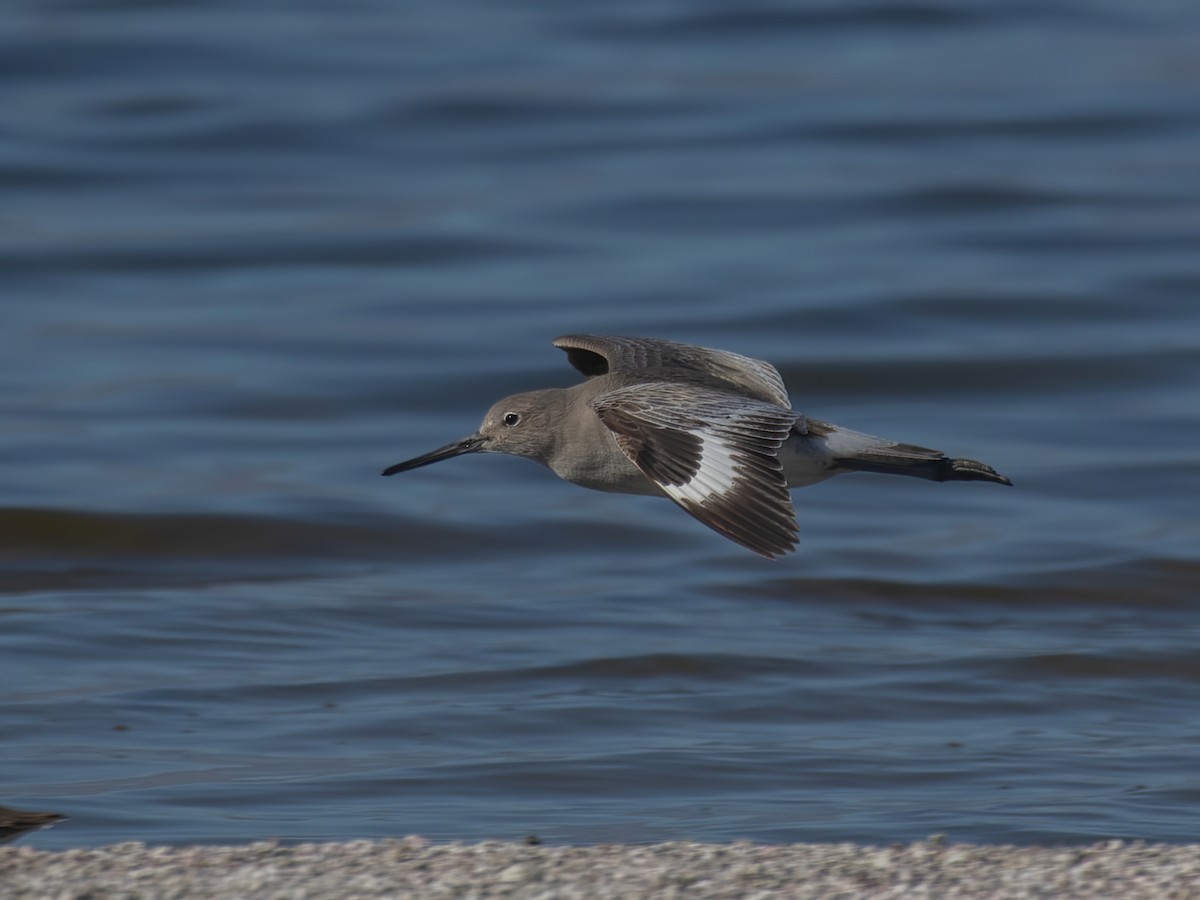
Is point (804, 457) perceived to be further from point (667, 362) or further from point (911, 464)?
point (667, 362)

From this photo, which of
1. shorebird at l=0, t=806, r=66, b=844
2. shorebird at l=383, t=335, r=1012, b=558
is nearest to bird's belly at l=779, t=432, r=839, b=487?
shorebird at l=383, t=335, r=1012, b=558

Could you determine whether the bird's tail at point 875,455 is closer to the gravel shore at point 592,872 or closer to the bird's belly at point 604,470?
the bird's belly at point 604,470

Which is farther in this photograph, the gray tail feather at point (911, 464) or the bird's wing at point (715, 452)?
the gray tail feather at point (911, 464)

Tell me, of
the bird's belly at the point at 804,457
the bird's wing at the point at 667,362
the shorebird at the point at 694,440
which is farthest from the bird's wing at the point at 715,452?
the bird's wing at the point at 667,362

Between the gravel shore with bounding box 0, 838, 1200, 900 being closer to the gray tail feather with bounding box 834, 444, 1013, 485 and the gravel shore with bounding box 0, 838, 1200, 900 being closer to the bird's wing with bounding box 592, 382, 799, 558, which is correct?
the bird's wing with bounding box 592, 382, 799, 558

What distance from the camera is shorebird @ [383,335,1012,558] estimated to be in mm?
6766

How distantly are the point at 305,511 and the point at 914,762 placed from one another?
530cm

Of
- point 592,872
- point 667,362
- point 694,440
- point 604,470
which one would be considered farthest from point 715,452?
point 592,872

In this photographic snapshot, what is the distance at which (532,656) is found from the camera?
31.3 feet

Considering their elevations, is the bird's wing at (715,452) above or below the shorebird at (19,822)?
above

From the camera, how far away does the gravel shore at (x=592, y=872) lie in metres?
5.54

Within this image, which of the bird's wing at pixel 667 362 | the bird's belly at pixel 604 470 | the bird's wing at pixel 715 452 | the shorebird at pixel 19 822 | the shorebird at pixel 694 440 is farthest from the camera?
the bird's wing at pixel 667 362

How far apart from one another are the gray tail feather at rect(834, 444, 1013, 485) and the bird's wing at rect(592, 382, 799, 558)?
1.25ft

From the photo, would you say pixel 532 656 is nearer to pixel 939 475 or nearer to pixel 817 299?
pixel 939 475
